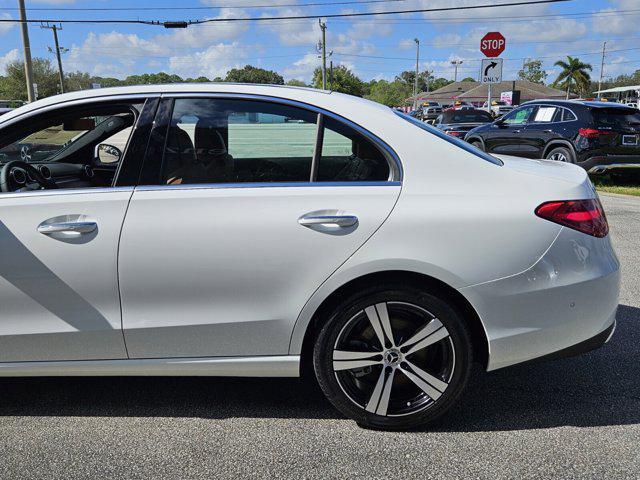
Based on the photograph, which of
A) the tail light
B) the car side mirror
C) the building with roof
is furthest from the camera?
the building with roof

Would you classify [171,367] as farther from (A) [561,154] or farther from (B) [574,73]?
(B) [574,73]

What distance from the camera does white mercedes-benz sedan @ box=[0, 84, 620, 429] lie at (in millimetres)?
2643

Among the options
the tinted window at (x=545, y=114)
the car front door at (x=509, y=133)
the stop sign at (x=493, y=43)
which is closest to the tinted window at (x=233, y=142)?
the tinted window at (x=545, y=114)

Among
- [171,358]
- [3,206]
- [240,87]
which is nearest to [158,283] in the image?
[171,358]

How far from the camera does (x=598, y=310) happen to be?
9.13ft

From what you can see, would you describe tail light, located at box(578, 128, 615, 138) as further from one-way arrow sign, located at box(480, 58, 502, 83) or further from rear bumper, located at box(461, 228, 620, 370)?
rear bumper, located at box(461, 228, 620, 370)

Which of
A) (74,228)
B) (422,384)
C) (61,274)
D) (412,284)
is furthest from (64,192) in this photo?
(422,384)

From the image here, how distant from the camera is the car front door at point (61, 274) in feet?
8.75

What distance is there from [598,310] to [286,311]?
1.49m

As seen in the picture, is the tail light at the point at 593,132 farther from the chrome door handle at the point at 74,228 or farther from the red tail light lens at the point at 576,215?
the chrome door handle at the point at 74,228

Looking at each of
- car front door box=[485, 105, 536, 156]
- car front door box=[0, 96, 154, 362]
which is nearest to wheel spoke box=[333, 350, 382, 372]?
car front door box=[0, 96, 154, 362]

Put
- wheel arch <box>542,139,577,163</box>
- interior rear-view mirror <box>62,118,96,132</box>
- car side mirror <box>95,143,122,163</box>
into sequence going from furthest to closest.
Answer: wheel arch <box>542,139,577,163</box>, car side mirror <box>95,143,122,163</box>, interior rear-view mirror <box>62,118,96,132</box>

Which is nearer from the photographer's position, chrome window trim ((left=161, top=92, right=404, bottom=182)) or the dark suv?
chrome window trim ((left=161, top=92, right=404, bottom=182))

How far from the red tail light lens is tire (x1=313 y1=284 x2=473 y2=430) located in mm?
624
